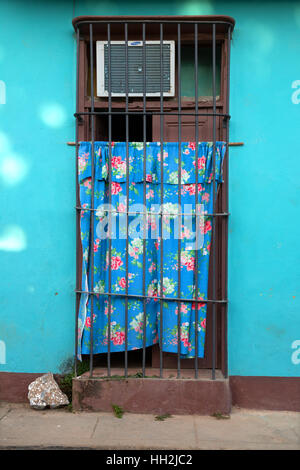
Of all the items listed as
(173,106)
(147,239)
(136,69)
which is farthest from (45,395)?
(136,69)

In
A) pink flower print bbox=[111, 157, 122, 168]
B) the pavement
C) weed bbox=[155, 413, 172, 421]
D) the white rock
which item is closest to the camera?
the pavement

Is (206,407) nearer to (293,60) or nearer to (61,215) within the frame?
(61,215)

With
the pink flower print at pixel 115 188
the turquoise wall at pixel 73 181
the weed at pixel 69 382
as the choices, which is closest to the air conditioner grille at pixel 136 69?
the turquoise wall at pixel 73 181

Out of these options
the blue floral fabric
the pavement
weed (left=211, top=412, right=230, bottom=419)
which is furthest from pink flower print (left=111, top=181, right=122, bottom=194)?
weed (left=211, top=412, right=230, bottom=419)

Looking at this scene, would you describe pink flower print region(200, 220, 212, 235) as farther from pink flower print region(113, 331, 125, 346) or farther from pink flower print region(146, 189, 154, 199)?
pink flower print region(113, 331, 125, 346)

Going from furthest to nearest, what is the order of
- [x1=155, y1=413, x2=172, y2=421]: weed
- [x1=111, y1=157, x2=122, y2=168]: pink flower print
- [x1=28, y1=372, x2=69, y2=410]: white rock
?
[x1=111, y1=157, x2=122, y2=168]: pink flower print
[x1=28, y1=372, x2=69, y2=410]: white rock
[x1=155, y1=413, x2=172, y2=421]: weed

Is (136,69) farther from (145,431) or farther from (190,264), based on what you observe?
(145,431)

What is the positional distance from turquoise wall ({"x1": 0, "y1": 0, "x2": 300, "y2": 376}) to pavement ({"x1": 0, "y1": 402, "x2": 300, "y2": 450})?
40cm

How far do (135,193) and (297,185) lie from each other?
141 centimetres

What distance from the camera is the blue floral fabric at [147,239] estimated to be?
12.9ft

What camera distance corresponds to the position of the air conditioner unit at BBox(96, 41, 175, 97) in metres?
4.02

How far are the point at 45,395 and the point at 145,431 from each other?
951mm

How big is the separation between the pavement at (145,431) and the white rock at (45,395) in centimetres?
6
